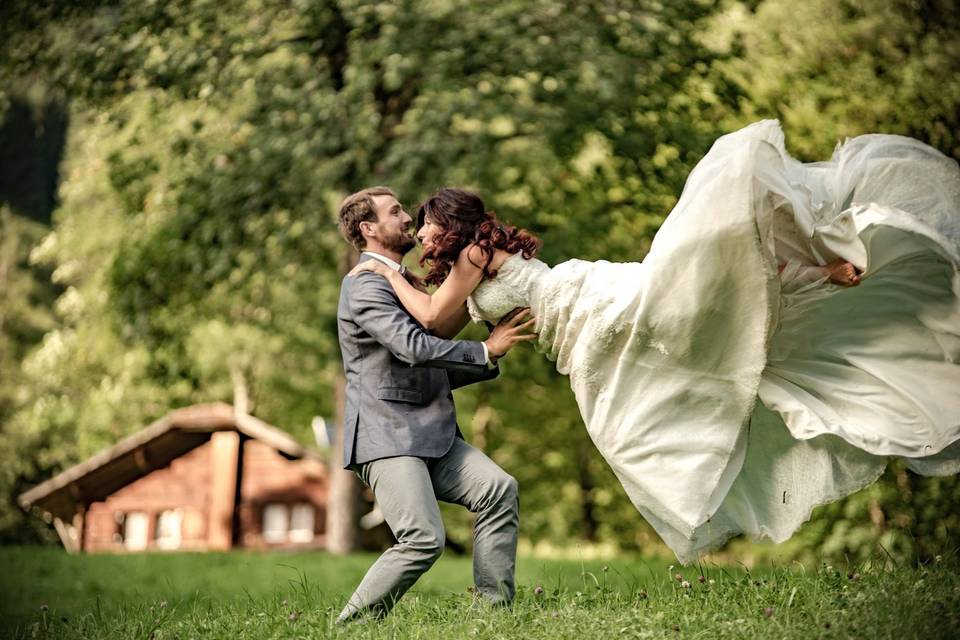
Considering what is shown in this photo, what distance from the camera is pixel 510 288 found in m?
5.42

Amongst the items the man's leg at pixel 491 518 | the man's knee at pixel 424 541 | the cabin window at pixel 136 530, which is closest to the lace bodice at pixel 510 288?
the man's leg at pixel 491 518

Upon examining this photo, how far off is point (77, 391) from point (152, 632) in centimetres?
2615

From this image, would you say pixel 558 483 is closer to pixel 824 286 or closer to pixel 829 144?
pixel 829 144

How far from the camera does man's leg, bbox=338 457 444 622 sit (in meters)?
5.12

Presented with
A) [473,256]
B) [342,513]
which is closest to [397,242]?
[473,256]

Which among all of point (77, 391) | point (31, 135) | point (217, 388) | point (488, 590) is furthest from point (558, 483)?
point (488, 590)

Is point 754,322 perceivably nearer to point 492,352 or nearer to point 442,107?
point 492,352

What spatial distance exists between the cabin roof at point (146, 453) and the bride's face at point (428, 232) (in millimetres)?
17206

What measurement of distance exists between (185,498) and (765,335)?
826 inches

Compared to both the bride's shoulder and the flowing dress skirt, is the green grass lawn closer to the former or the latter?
the flowing dress skirt

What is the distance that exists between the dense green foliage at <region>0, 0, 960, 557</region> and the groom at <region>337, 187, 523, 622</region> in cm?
770

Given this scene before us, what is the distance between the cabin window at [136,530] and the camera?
81.6 feet

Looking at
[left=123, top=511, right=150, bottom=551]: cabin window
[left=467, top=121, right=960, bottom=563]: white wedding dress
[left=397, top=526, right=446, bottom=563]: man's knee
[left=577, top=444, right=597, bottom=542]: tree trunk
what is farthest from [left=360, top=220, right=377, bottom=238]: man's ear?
[left=577, top=444, right=597, bottom=542]: tree trunk

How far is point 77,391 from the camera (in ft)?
97.3
